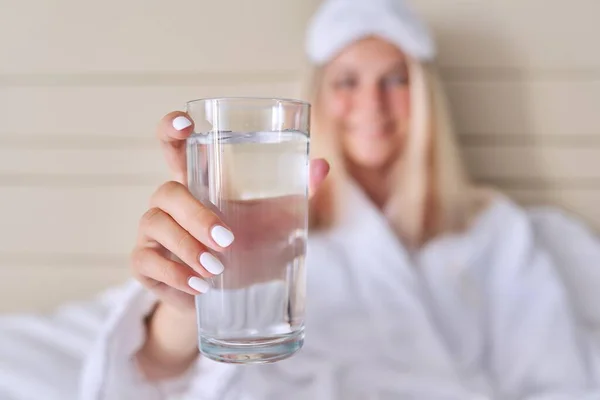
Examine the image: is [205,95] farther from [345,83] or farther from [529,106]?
[529,106]

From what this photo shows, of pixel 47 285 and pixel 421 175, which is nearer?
pixel 421 175

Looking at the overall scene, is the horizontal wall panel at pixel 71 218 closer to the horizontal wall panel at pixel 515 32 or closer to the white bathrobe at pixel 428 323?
the white bathrobe at pixel 428 323

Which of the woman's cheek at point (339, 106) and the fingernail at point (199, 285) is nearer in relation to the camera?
the fingernail at point (199, 285)

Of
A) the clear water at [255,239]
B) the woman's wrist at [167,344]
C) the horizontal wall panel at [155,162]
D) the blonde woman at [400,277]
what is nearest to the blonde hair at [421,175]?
the blonde woman at [400,277]

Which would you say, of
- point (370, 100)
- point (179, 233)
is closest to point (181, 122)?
point (179, 233)

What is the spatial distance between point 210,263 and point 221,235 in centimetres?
3

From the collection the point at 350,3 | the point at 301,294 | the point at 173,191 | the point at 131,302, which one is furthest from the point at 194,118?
the point at 350,3

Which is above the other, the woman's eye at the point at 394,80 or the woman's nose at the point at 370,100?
the woman's eye at the point at 394,80

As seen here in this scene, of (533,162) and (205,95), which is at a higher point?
(205,95)

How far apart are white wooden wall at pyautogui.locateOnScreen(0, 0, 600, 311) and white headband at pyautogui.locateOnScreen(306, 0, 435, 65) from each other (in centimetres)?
16

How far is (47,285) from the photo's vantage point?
135 cm

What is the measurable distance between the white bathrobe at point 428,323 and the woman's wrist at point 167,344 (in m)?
0.09

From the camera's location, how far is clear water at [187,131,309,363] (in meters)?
0.53

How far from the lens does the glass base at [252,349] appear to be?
0.55m
